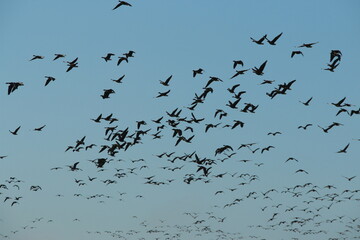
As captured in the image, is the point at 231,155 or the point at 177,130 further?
the point at 231,155

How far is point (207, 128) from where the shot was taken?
4128 centimetres

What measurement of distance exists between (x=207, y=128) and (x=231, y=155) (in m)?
5.84

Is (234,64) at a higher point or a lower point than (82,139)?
higher

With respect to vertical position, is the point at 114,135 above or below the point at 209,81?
below

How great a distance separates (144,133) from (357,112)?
1722 centimetres

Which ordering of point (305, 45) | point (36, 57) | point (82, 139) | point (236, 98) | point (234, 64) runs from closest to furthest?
point (36, 57), point (305, 45), point (234, 64), point (236, 98), point (82, 139)

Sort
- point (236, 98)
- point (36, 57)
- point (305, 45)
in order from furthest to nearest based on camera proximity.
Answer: point (236, 98) → point (305, 45) → point (36, 57)

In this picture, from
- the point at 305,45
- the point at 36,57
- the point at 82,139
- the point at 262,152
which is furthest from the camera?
the point at 262,152

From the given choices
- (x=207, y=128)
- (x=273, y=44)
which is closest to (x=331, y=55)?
(x=273, y=44)

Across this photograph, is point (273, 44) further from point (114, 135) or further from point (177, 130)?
point (114, 135)

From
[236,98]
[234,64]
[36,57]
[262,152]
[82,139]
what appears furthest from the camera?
[262,152]

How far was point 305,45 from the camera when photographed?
3153 cm

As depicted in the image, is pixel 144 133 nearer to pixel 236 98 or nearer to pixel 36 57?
pixel 236 98

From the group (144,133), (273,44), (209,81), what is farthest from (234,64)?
(144,133)
